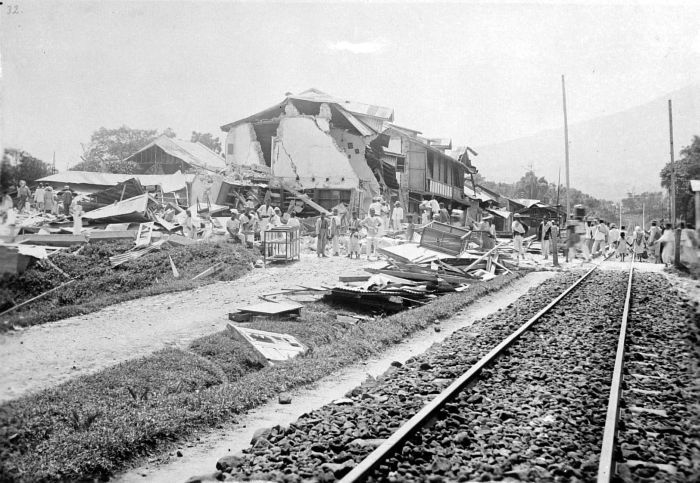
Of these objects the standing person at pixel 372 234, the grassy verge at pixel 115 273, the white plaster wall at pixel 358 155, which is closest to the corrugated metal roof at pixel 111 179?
the white plaster wall at pixel 358 155

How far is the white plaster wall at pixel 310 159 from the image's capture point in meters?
30.9

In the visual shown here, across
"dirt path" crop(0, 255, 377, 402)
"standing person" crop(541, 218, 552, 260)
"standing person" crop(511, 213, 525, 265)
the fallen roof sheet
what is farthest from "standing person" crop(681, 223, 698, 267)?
the fallen roof sheet

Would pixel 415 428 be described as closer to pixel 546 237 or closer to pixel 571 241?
pixel 546 237

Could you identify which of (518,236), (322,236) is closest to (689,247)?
(518,236)

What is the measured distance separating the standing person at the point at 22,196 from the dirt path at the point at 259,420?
17.6 m

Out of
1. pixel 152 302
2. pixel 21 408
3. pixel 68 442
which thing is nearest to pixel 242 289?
pixel 152 302

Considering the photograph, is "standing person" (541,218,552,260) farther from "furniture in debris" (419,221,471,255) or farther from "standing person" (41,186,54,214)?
"standing person" (41,186,54,214)

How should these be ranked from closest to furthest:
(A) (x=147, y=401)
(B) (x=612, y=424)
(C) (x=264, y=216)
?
1. (B) (x=612, y=424)
2. (A) (x=147, y=401)
3. (C) (x=264, y=216)

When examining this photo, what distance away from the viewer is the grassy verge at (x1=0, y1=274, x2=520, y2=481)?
4875 millimetres

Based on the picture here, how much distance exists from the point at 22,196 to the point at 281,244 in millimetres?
11655

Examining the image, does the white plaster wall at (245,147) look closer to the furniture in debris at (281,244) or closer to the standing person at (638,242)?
the furniture in debris at (281,244)

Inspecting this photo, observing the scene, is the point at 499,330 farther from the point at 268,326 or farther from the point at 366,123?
the point at 366,123

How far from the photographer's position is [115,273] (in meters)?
18.6

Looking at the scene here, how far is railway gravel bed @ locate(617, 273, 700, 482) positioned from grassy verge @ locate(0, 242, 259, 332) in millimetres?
11674
